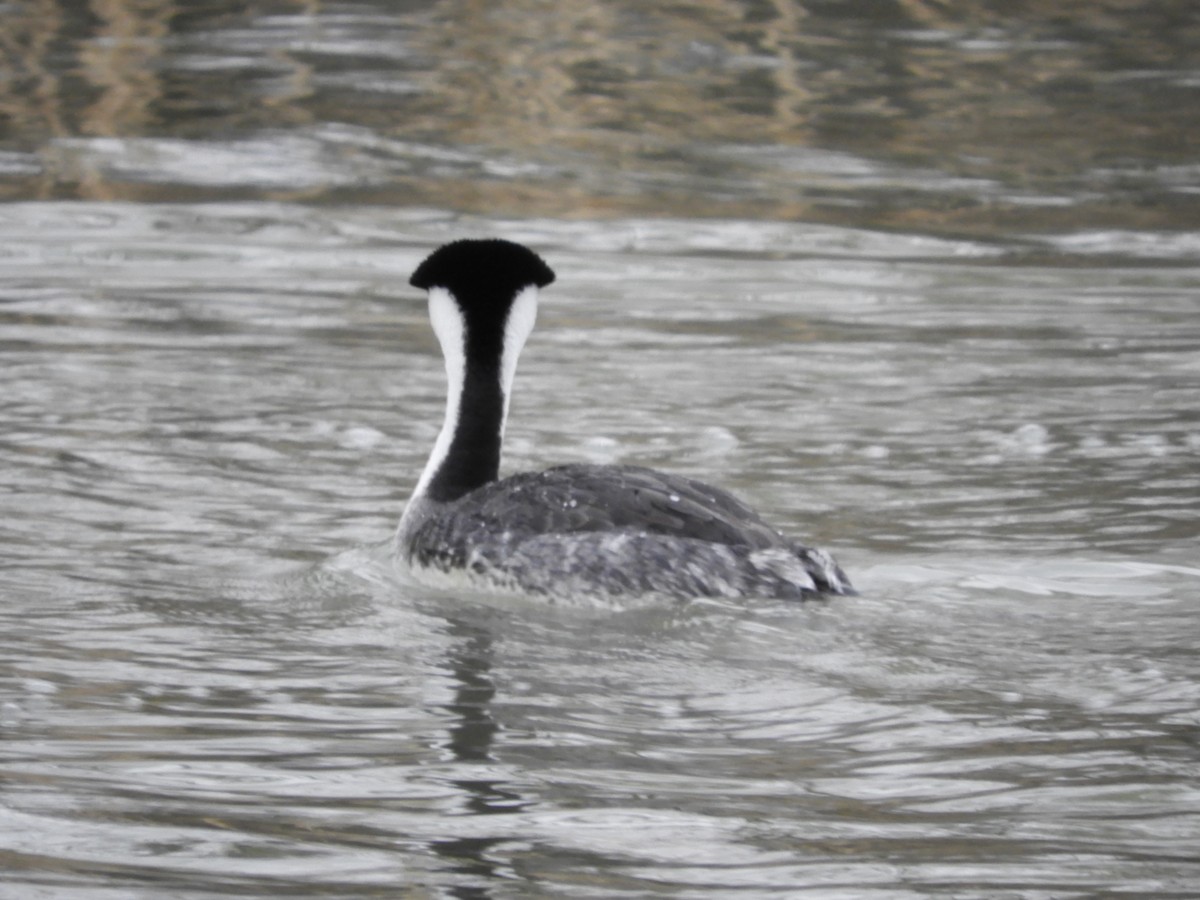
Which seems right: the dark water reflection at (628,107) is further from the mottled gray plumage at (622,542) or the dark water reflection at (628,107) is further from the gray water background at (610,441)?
the mottled gray plumage at (622,542)

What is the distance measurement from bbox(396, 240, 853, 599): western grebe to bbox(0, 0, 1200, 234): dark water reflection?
28.4 ft

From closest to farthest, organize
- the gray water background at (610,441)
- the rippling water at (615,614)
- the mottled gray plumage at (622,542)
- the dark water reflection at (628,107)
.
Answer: the rippling water at (615,614), the gray water background at (610,441), the mottled gray plumage at (622,542), the dark water reflection at (628,107)

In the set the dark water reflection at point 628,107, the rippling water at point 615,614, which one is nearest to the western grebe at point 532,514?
the rippling water at point 615,614

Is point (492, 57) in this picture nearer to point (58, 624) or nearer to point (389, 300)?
point (389, 300)

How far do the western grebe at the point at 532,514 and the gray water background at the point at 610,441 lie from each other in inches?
5.2

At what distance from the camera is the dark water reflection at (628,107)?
1739 cm

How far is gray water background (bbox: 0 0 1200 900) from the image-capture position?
5289 mm

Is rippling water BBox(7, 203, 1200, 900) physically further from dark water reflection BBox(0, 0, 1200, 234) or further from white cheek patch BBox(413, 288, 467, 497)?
dark water reflection BBox(0, 0, 1200, 234)

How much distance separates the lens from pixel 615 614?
7387mm

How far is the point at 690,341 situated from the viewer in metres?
12.9

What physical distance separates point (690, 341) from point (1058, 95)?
9.28m

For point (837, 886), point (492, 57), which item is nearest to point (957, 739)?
point (837, 886)

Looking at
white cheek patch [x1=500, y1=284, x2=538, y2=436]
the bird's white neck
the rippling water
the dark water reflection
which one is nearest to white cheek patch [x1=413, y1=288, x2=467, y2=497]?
the bird's white neck

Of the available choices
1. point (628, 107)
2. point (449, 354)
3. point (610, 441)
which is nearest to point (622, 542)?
point (449, 354)
